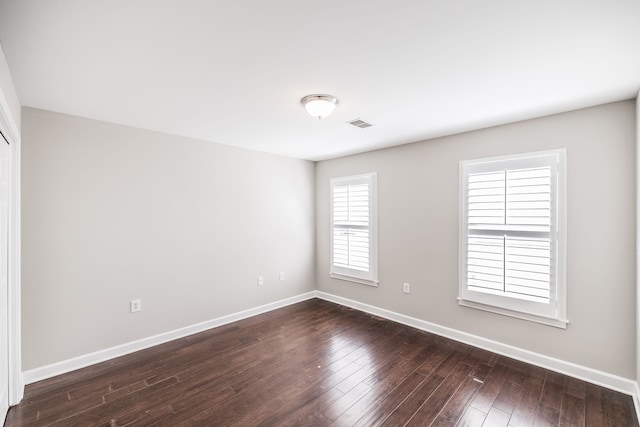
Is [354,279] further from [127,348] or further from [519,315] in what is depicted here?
[127,348]

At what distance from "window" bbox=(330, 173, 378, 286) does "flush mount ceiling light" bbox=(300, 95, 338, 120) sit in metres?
1.96

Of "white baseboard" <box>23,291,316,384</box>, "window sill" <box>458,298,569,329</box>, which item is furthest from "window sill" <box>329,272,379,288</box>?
"window sill" <box>458,298,569,329</box>

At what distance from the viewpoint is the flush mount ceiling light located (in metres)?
2.33

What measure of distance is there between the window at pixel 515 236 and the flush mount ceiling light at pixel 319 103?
1803 mm

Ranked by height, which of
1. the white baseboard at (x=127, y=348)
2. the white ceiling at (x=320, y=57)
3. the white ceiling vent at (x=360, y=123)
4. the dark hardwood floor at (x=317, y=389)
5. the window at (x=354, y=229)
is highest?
the white ceiling at (x=320, y=57)

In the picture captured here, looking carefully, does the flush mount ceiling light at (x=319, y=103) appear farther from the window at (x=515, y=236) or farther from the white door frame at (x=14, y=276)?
the white door frame at (x=14, y=276)

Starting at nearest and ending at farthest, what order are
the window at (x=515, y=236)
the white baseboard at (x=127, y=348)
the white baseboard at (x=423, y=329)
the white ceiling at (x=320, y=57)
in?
the white ceiling at (x=320, y=57) → the white baseboard at (x=423, y=329) → the white baseboard at (x=127, y=348) → the window at (x=515, y=236)

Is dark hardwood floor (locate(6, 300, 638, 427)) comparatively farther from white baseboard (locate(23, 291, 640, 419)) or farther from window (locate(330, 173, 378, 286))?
window (locate(330, 173, 378, 286))

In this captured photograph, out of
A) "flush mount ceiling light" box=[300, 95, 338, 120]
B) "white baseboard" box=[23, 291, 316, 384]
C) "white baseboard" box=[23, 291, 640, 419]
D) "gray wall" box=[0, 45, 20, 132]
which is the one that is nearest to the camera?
"gray wall" box=[0, 45, 20, 132]

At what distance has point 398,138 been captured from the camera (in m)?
3.56

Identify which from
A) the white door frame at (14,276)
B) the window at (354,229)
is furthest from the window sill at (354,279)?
the white door frame at (14,276)

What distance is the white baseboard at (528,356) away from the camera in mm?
2383

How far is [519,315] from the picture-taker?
2865 mm

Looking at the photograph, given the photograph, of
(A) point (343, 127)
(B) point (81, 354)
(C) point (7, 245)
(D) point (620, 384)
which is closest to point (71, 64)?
(C) point (7, 245)
